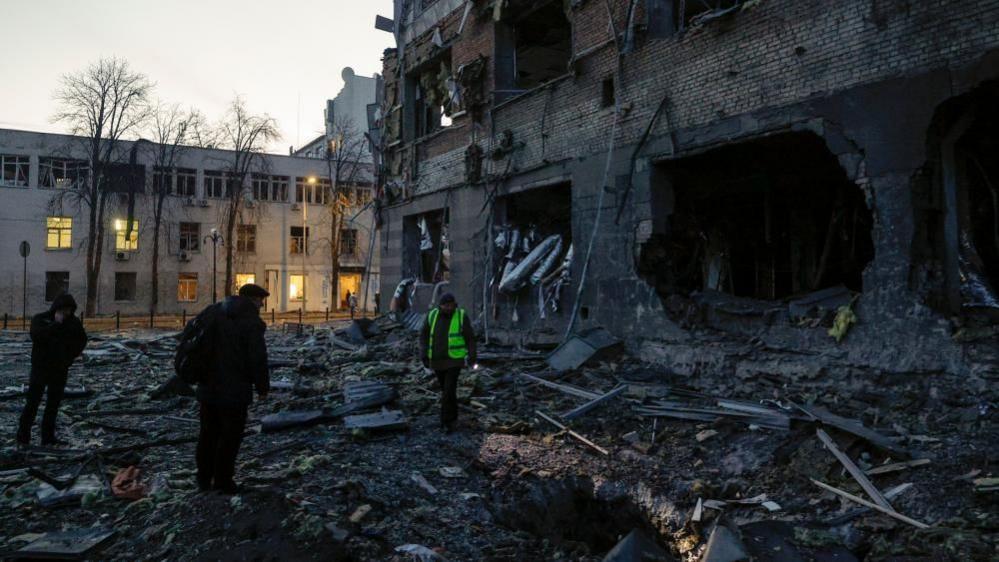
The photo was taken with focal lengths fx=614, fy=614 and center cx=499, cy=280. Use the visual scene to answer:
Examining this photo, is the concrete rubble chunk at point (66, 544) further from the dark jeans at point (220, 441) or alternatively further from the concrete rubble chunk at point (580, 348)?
the concrete rubble chunk at point (580, 348)

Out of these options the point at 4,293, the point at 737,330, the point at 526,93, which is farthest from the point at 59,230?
the point at 737,330

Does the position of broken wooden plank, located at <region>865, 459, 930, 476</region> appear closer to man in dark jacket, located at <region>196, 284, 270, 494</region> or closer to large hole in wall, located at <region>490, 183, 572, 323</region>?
man in dark jacket, located at <region>196, 284, 270, 494</region>

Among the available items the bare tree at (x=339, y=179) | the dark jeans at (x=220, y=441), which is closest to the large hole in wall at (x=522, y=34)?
the dark jeans at (x=220, y=441)

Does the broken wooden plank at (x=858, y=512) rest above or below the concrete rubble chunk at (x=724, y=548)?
above

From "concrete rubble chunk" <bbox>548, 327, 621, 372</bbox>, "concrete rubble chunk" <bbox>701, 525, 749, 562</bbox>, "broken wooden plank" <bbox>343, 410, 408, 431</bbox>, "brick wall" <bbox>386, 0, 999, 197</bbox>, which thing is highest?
"brick wall" <bbox>386, 0, 999, 197</bbox>

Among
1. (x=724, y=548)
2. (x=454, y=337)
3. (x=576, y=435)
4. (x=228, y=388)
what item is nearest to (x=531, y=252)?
(x=454, y=337)

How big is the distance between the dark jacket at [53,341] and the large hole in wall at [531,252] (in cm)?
794

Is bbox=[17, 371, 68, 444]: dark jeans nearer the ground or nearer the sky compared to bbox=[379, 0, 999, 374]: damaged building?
nearer the ground

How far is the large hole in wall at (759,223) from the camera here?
10281 millimetres

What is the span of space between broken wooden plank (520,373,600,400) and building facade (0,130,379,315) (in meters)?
23.5

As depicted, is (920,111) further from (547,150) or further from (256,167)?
(256,167)

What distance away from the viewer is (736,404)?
739cm

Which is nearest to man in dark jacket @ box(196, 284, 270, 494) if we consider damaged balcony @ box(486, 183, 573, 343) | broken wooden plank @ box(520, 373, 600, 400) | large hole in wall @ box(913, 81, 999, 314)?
broken wooden plank @ box(520, 373, 600, 400)

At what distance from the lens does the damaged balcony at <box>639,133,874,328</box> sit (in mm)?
10086
